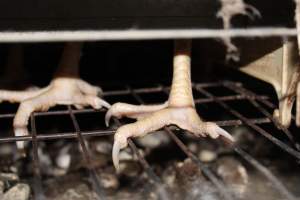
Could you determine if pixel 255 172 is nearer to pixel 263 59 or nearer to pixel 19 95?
pixel 263 59

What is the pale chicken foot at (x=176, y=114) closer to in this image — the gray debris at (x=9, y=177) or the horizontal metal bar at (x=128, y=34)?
the horizontal metal bar at (x=128, y=34)

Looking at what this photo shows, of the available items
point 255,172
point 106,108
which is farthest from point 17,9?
point 255,172

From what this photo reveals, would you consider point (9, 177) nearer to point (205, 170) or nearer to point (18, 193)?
point (18, 193)

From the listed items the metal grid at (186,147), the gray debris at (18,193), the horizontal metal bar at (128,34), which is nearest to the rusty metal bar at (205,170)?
the metal grid at (186,147)

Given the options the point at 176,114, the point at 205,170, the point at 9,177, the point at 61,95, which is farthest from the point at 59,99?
the point at 205,170

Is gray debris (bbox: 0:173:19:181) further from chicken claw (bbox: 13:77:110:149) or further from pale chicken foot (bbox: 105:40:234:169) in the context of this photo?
pale chicken foot (bbox: 105:40:234:169)
